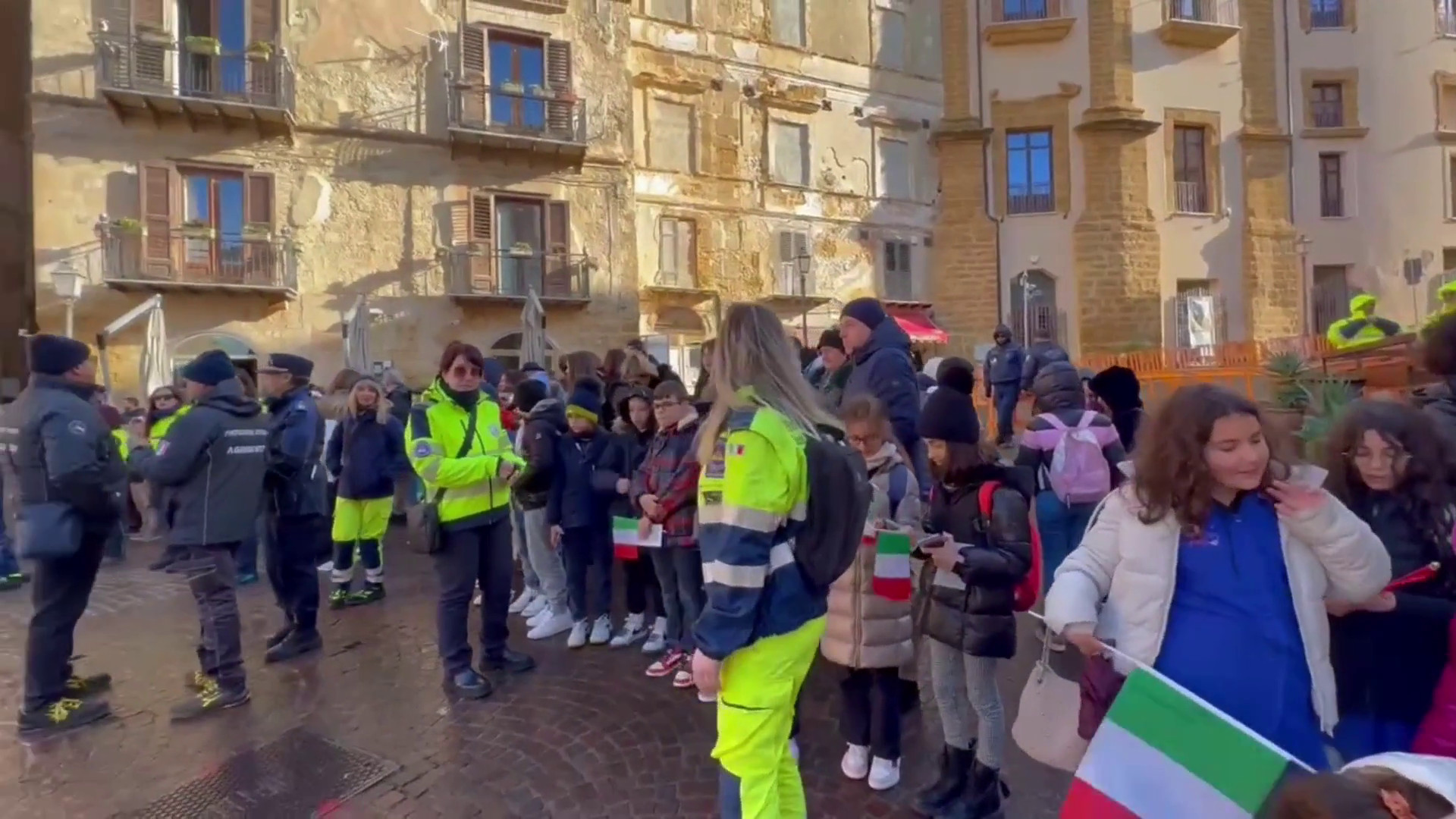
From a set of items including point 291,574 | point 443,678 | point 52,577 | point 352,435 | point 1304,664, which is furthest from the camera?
point 352,435

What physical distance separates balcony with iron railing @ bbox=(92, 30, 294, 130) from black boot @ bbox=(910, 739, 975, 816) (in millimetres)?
17972

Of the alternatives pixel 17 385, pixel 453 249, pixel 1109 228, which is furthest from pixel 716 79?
pixel 17 385

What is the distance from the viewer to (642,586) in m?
6.23

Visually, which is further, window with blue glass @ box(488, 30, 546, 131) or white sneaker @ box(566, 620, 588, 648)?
window with blue glass @ box(488, 30, 546, 131)

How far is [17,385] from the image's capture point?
18844 mm

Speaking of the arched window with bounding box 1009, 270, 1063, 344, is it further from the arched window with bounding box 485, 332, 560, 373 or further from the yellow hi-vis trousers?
the yellow hi-vis trousers

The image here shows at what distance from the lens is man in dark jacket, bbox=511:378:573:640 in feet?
19.3

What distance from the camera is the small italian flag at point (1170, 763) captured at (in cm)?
214

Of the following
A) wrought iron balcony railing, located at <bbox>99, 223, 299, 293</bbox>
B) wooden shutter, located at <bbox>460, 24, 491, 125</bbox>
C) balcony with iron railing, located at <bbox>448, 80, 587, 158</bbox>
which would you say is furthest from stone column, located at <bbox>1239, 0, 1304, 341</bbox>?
wrought iron balcony railing, located at <bbox>99, 223, 299, 293</bbox>

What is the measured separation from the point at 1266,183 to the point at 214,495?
27.1 metres

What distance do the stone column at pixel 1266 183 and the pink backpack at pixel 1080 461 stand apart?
22.4m

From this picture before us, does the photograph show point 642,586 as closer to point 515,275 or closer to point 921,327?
point 515,275

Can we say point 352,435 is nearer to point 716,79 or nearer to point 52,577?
point 52,577

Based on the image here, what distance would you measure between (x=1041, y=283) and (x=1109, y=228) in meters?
2.14
